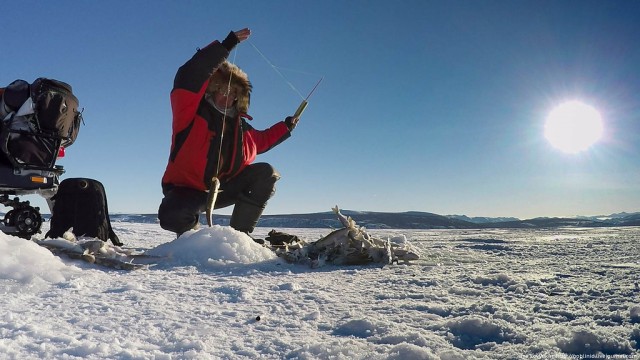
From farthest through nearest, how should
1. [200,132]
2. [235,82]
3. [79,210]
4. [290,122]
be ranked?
[290,122] < [235,82] < [200,132] < [79,210]

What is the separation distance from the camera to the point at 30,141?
10.0ft

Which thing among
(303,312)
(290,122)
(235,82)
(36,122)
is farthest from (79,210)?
(290,122)

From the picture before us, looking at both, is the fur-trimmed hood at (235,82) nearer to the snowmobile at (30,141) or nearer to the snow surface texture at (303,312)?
the snowmobile at (30,141)

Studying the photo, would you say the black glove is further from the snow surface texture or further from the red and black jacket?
the snow surface texture

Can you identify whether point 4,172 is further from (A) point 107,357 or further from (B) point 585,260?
(B) point 585,260

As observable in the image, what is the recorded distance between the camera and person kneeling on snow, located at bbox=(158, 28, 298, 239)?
10.5 ft

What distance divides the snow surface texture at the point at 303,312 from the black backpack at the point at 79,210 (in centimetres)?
91

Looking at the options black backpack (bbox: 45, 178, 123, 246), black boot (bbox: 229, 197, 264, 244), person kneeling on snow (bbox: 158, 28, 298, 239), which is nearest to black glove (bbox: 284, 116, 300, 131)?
person kneeling on snow (bbox: 158, 28, 298, 239)

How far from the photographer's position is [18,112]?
2.96m

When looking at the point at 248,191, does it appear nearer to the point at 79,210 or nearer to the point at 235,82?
the point at 235,82

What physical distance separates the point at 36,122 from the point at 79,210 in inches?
34.9

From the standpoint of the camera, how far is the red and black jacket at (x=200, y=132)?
316cm

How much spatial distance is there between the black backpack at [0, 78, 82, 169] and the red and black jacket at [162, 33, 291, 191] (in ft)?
2.47

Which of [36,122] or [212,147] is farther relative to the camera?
[212,147]
